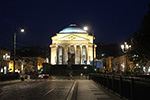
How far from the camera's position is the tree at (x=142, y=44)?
25.6 m

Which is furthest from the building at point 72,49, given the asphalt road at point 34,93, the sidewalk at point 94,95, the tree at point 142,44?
the sidewalk at point 94,95

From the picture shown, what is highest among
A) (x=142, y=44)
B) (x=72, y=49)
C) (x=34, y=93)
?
(x=72, y=49)

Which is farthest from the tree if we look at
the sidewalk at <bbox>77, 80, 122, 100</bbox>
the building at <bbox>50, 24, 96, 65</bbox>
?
the building at <bbox>50, 24, 96, 65</bbox>

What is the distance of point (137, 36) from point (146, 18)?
2.41 meters

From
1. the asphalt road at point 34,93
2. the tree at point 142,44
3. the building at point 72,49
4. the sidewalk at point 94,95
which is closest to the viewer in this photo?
the sidewalk at point 94,95

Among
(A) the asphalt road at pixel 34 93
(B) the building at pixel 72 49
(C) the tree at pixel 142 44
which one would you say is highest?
(B) the building at pixel 72 49

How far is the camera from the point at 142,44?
2592 cm

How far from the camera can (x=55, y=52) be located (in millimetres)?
119500

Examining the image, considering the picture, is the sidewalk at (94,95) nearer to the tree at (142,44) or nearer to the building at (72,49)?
the tree at (142,44)

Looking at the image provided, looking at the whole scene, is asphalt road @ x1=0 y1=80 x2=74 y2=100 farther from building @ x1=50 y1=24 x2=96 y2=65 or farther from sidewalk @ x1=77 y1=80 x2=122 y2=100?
building @ x1=50 y1=24 x2=96 y2=65

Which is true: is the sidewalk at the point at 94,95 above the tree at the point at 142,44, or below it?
below

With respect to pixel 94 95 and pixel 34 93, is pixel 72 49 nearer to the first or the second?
pixel 34 93

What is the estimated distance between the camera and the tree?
25562mm

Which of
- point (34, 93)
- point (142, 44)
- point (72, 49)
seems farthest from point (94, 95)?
point (72, 49)
